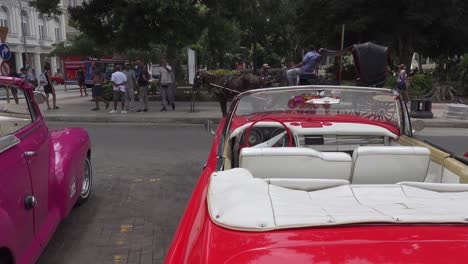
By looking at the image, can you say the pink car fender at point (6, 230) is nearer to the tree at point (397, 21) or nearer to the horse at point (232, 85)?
the horse at point (232, 85)

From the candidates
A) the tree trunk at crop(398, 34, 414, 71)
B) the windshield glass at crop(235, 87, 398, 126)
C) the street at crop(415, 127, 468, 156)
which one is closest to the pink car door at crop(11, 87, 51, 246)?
the windshield glass at crop(235, 87, 398, 126)

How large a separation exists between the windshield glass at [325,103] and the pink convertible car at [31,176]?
5.83 ft

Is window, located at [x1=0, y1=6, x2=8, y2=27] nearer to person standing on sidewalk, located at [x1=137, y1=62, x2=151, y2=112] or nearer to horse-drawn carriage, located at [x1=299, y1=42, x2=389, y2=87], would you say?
person standing on sidewalk, located at [x1=137, y1=62, x2=151, y2=112]

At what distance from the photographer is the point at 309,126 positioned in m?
3.79

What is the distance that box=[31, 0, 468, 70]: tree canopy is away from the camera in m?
14.9

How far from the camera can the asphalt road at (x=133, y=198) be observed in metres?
3.87

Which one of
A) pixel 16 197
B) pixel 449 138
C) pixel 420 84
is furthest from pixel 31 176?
pixel 420 84

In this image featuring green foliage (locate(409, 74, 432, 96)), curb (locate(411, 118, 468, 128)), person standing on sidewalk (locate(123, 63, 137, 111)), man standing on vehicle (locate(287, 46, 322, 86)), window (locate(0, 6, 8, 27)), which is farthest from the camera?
window (locate(0, 6, 8, 27))

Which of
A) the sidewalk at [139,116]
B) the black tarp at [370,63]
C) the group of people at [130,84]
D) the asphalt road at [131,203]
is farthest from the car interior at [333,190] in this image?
the group of people at [130,84]

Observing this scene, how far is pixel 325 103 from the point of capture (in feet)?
13.9

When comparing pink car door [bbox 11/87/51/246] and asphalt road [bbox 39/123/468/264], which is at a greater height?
pink car door [bbox 11/87/51/246]

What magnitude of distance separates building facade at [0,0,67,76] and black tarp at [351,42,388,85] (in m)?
52.7

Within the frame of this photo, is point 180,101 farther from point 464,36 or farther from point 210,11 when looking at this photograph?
point 464,36

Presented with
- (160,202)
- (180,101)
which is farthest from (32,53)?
(160,202)
